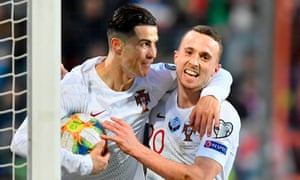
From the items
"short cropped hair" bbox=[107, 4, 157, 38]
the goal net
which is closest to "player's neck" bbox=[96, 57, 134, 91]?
"short cropped hair" bbox=[107, 4, 157, 38]

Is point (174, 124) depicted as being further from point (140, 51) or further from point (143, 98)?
point (140, 51)

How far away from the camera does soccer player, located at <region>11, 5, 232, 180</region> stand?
3.67 m

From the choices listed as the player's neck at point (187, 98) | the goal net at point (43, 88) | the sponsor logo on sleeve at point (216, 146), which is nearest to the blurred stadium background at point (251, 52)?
the player's neck at point (187, 98)

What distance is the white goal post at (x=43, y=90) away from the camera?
10.3 ft

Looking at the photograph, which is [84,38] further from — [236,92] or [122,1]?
[236,92]

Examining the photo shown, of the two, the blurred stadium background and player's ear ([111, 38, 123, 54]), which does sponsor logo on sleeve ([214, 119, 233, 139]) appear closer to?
player's ear ([111, 38, 123, 54])

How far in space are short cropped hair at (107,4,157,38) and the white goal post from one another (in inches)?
22.4

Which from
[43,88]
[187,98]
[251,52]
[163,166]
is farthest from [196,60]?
[251,52]

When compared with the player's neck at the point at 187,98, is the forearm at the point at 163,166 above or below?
below

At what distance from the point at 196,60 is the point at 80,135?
515 mm

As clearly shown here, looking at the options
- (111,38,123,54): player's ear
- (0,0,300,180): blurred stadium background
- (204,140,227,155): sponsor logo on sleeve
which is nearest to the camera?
(204,140,227,155): sponsor logo on sleeve

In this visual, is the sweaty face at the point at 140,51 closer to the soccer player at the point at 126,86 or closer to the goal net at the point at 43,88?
the soccer player at the point at 126,86

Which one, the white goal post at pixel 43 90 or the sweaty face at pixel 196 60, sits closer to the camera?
the white goal post at pixel 43 90

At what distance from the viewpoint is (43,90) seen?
3.15m
